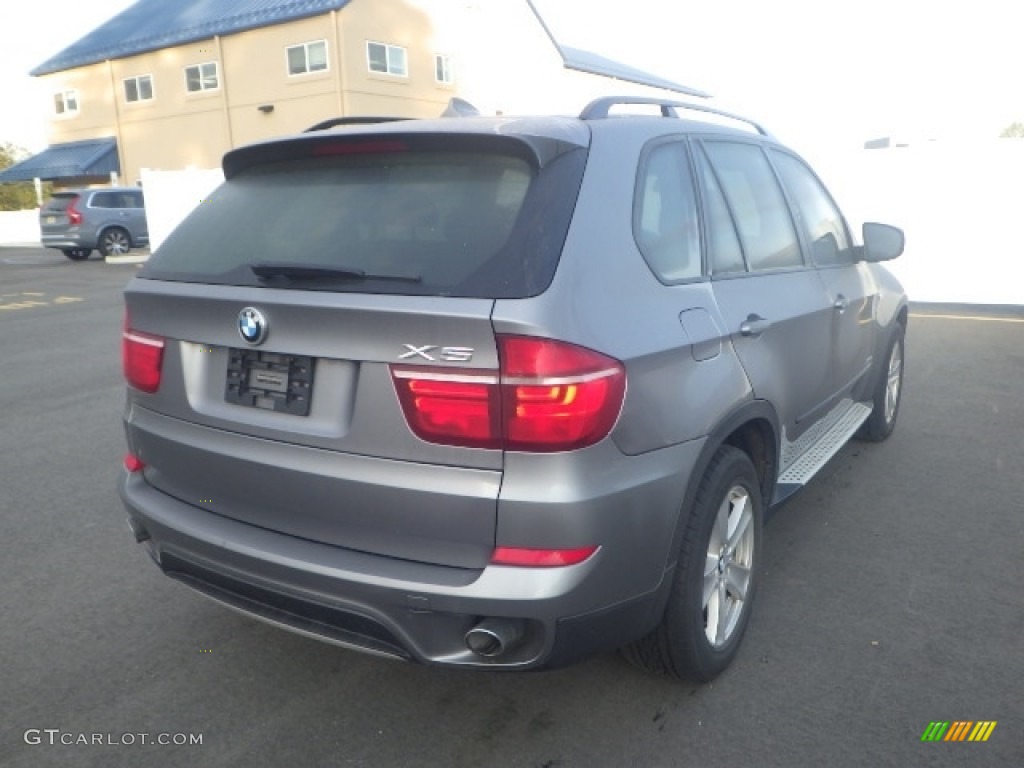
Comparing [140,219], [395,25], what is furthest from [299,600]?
[395,25]

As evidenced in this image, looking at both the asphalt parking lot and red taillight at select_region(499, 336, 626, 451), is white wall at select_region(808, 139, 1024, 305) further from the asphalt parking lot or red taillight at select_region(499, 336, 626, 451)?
red taillight at select_region(499, 336, 626, 451)

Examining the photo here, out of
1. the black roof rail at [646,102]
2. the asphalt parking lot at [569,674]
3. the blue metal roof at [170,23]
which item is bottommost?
the asphalt parking lot at [569,674]

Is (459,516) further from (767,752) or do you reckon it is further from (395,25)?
(395,25)

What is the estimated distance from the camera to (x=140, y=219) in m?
22.9

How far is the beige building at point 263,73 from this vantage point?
28.8 m

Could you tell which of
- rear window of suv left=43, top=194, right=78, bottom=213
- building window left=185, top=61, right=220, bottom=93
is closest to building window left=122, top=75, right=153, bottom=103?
A: building window left=185, top=61, right=220, bottom=93

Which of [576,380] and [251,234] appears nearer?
[576,380]

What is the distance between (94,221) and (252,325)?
22035 millimetres

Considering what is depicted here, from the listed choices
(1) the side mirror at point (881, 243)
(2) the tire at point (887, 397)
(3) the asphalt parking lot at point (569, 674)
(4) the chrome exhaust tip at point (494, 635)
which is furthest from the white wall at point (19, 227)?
(4) the chrome exhaust tip at point (494, 635)

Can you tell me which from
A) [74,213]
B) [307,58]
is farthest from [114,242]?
[307,58]

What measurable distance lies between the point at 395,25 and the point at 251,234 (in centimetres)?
2956

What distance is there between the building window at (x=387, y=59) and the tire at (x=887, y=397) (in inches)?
1042

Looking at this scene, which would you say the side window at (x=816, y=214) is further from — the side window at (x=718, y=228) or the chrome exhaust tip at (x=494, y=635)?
the chrome exhaust tip at (x=494, y=635)

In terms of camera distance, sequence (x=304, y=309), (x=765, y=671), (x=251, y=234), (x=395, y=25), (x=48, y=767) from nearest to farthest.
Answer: (x=304, y=309)
(x=48, y=767)
(x=251, y=234)
(x=765, y=671)
(x=395, y=25)
